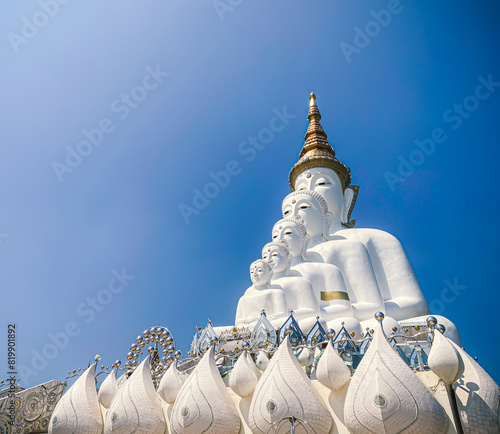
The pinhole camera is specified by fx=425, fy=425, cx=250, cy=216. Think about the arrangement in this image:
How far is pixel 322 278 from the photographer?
13.2 m

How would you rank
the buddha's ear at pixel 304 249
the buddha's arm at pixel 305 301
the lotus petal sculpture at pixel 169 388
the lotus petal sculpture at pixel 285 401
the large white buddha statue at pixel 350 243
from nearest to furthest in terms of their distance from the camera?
1. the lotus petal sculpture at pixel 285 401
2. the lotus petal sculpture at pixel 169 388
3. the buddha's arm at pixel 305 301
4. the large white buddha statue at pixel 350 243
5. the buddha's ear at pixel 304 249

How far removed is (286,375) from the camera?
579 cm

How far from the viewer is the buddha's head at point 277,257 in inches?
516

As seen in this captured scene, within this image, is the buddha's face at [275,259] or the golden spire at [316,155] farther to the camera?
the golden spire at [316,155]

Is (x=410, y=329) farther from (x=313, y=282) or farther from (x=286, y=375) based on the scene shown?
(x=286, y=375)

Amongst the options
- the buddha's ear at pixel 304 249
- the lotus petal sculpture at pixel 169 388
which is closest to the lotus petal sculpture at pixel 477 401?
the lotus petal sculpture at pixel 169 388

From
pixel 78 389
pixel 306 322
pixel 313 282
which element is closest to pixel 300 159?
pixel 313 282

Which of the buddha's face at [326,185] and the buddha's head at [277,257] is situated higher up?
the buddha's face at [326,185]

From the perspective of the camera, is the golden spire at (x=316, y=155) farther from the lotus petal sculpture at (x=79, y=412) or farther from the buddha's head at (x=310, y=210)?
the lotus petal sculpture at (x=79, y=412)

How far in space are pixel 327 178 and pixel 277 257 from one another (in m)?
5.20

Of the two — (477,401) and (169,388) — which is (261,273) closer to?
(169,388)

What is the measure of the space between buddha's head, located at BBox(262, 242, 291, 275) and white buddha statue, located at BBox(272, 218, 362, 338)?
0.41m

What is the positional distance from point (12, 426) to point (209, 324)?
4.14 metres

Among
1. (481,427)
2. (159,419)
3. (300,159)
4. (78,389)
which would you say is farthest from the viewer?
(300,159)
